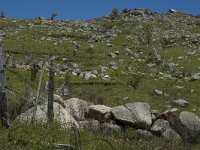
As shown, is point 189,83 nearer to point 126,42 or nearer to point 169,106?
point 169,106

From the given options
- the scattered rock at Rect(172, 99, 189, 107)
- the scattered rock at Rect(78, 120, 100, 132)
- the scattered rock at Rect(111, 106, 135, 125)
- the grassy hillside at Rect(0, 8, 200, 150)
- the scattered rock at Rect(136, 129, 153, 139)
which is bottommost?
the scattered rock at Rect(136, 129, 153, 139)

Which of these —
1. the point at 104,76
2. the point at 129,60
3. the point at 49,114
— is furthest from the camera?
the point at 129,60

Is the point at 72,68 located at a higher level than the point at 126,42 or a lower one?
lower

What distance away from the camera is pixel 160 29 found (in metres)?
74.4

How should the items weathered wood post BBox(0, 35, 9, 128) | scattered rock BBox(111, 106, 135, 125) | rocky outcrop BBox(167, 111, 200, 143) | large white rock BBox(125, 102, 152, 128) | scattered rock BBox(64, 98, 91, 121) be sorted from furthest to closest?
scattered rock BBox(111, 106, 135, 125), large white rock BBox(125, 102, 152, 128), scattered rock BBox(64, 98, 91, 121), rocky outcrop BBox(167, 111, 200, 143), weathered wood post BBox(0, 35, 9, 128)

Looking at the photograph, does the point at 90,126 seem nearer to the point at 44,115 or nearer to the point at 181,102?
the point at 44,115

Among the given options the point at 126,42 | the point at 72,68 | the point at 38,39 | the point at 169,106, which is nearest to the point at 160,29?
the point at 126,42

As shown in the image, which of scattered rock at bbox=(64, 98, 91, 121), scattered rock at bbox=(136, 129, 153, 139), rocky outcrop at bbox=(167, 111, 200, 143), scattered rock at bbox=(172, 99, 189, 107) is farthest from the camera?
scattered rock at bbox=(172, 99, 189, 107)

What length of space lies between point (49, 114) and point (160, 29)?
5953cm

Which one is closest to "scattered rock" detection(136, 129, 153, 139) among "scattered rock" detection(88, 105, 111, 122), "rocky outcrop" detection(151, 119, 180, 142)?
"rocky outcrop" detection(151, 119, 180, 142)

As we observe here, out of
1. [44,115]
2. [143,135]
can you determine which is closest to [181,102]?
[143,135]

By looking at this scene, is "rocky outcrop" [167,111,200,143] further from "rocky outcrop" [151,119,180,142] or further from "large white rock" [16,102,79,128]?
"large white rock" [16,102,79,128]

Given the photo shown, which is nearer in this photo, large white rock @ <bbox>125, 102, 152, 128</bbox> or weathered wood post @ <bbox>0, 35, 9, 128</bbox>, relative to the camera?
weathered wood post @ <bbox>0, 35, 9, 128</bbox>

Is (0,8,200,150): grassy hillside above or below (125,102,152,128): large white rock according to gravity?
above
